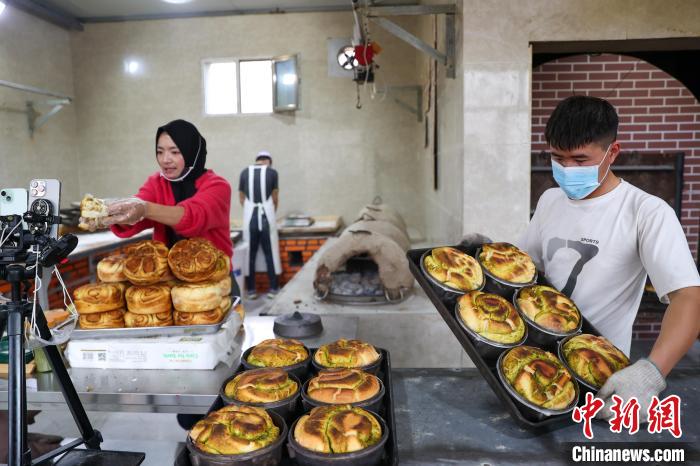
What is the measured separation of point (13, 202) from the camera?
1.22m

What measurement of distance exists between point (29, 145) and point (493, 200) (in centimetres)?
743

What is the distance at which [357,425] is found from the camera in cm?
107

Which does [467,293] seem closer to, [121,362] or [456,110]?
[121,362]

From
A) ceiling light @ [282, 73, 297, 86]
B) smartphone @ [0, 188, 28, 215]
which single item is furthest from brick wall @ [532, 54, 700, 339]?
ceiling light @ [282, 73, 297, 86]

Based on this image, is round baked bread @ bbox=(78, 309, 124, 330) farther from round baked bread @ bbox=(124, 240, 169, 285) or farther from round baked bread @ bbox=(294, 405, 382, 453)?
round baked bread @ bbox=(294, 405, 382, 453)

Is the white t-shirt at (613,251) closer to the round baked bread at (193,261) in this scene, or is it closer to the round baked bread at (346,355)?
the round baked bread at (346,355)

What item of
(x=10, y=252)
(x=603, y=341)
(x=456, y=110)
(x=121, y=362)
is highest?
(x=456, y=110)

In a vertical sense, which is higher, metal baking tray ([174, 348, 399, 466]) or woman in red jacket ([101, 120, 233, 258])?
woman in red jacket ([101, 120, 233, 258])

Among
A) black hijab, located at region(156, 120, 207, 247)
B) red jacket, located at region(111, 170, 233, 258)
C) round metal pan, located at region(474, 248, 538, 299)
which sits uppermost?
black hijab, located at region(156, 120, 207, 247)

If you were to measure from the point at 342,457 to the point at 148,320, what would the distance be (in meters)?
0.97

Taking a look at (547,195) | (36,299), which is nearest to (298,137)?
(547,195)

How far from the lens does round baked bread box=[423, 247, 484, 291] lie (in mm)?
1536

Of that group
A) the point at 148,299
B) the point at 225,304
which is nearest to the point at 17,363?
the point at 148,299

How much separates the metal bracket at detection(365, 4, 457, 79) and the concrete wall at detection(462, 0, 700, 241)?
0.29 meters
